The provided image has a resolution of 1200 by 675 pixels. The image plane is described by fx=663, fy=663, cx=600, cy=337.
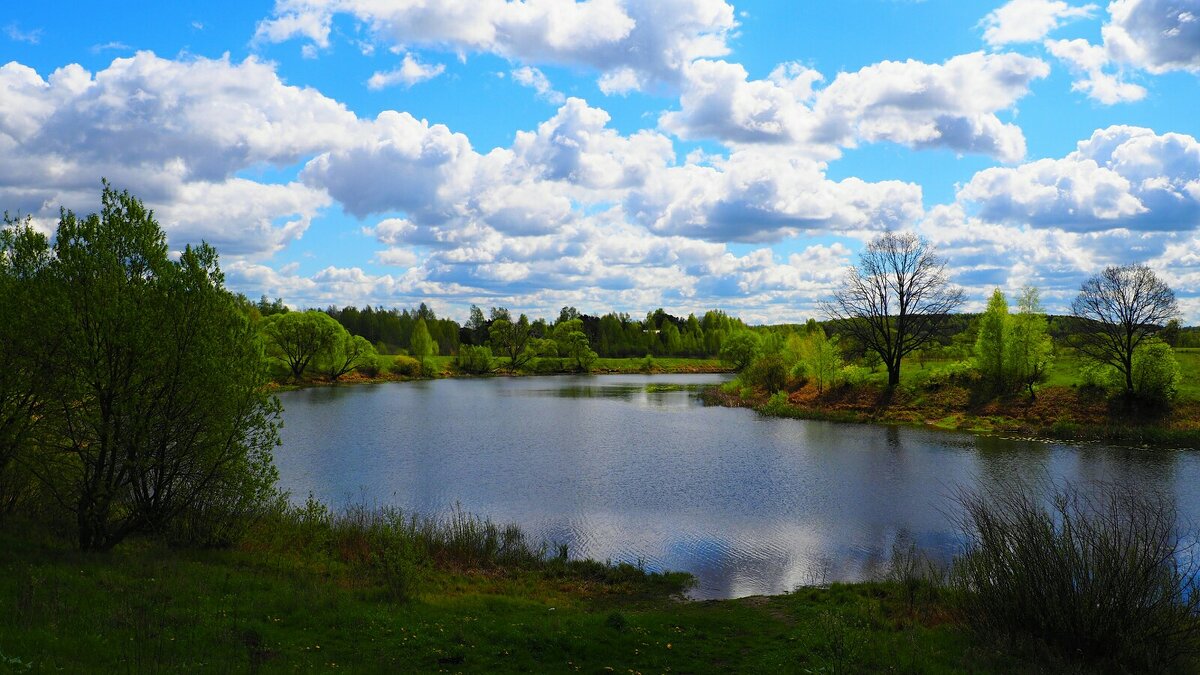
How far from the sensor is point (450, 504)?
24.0 meters

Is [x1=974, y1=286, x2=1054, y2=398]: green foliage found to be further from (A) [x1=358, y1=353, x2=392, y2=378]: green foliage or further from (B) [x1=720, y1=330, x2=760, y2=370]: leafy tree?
(A) [x1=358, y1=353, x2=392, y2=378]: green foliage

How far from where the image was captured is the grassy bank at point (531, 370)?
89.3m

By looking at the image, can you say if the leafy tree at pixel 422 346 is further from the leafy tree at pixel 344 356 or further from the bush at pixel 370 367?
the leafy tree at pixel 344 356

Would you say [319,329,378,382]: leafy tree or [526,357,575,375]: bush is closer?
[319,329,378,382]: leafy tree

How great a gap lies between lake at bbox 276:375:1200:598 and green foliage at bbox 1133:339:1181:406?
865 centimetres

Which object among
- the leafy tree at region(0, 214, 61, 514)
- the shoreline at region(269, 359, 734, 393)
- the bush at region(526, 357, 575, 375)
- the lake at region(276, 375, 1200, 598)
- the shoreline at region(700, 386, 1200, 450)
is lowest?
the lake at region(276, 375, 1200, 598)

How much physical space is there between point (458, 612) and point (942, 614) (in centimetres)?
984

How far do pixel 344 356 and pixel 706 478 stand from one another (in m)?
76.2

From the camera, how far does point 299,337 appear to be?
88.2 metres

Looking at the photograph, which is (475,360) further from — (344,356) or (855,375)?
(855,375)

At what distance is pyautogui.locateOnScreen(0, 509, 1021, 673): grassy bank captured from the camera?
8.77m

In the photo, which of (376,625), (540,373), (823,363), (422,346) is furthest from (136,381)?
(540,373)

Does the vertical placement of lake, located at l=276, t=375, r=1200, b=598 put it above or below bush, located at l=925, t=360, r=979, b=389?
below

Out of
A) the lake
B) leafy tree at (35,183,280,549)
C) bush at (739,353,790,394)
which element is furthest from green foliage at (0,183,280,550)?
bush at (739,353,790,394)
